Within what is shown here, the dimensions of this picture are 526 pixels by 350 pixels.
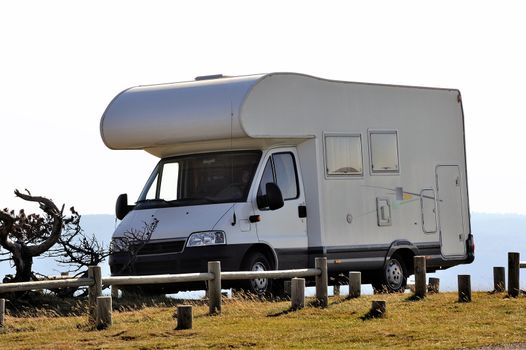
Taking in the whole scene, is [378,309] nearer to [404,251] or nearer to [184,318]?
[184,318]

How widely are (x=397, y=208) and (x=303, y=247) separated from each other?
231 centimetres

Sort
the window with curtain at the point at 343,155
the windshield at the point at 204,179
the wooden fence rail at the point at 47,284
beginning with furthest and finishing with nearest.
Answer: the window with curtain at the point at 343,155, the windshield at the point at 204,179, the wooden fence rail at the point at 47,284

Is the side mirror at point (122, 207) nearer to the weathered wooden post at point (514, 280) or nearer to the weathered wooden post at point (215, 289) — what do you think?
the weathered wooden post at point (215, 289)

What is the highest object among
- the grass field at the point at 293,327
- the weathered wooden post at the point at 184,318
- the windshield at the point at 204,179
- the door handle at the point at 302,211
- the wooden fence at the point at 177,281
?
the windshield at the point at 204,179

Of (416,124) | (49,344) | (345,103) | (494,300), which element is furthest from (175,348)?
(416,124)

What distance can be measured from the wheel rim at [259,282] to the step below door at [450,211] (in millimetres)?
4408

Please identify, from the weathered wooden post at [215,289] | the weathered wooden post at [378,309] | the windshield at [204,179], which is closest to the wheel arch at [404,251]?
the windshield at [204,179]

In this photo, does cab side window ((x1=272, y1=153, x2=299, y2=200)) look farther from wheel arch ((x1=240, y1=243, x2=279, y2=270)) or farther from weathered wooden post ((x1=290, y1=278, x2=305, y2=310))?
weathered wooden post ((x1=290, y1=278, x2=305, y2=310))

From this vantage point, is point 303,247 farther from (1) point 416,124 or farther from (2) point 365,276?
(1) point 416,124

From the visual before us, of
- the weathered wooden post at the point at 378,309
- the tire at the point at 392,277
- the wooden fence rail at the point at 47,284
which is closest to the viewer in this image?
the wooden fence rail at the point at 47,284

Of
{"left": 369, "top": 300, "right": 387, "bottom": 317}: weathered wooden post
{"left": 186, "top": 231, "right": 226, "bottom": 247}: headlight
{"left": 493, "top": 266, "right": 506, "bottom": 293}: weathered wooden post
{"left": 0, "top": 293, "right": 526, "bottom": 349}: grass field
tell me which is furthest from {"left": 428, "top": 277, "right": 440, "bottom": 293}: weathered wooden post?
{"left": 369, "top": 300, "right": 387, "bottom": 317}: weathered wooden post

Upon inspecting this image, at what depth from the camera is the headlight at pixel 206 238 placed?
2058 centimetres

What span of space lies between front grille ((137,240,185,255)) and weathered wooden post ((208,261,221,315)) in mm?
2373

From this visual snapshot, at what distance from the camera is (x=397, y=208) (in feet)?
77.0
